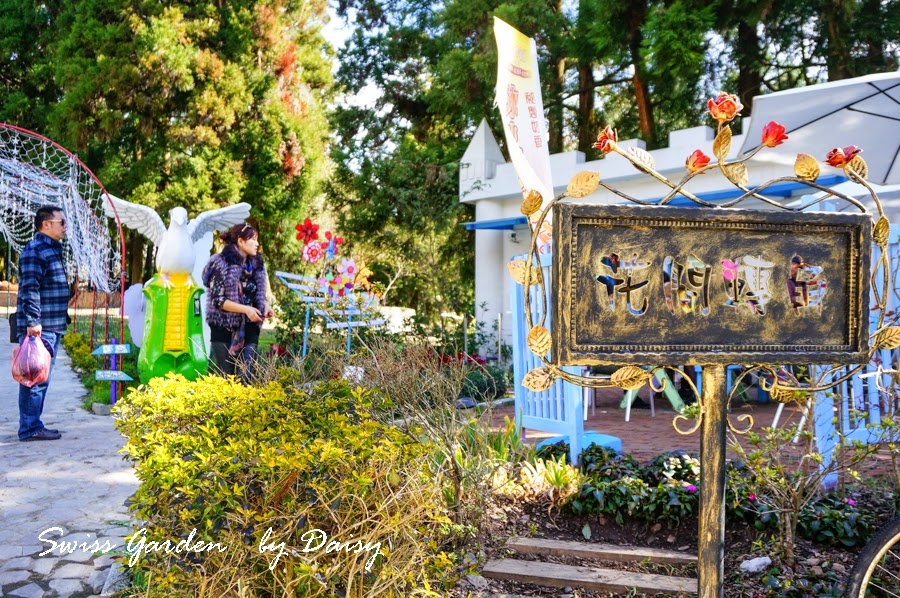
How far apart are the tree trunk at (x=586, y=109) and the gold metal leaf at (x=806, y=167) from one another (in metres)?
10.9

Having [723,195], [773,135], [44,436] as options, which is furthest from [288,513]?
[723,195]

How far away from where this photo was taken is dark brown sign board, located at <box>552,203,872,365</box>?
2.04 meters

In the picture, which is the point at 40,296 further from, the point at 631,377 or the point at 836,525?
the point at 836,525

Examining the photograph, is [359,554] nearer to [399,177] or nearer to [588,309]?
[588,309]

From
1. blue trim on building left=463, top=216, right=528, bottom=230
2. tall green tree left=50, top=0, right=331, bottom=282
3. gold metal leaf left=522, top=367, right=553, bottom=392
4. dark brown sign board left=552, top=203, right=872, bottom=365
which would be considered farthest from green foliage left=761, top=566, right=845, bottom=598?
tall green tree left=50, top=0, right=331, bottom=282

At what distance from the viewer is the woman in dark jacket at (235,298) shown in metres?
5.98

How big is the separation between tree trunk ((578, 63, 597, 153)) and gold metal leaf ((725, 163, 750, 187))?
10934 mm

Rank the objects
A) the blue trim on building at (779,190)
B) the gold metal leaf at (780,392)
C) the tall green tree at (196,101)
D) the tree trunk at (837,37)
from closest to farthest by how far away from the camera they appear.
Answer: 1. the gold metal leaf at (780,392)
2. the blue trim on building at (779,190)
3. the tree trunk at (837,37)
4. the tall green tree at (196,101)

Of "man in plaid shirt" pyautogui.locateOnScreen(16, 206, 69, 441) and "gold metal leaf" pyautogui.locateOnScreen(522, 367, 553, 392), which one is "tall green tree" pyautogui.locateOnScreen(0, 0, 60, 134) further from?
"gold metal leaf" pyautogui.locateOnScreen(522, 367, 553, 392)

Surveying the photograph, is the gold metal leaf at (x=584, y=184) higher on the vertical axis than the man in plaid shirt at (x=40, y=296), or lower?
higher

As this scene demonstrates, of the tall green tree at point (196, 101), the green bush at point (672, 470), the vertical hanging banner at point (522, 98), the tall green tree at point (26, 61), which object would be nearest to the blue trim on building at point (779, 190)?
the vertical hanging banner at point (522, 98)

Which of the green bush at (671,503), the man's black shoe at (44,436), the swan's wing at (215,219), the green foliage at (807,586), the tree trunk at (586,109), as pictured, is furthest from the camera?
the tree trunk at (586,109)

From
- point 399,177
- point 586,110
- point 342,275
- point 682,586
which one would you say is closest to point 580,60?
point 586,110

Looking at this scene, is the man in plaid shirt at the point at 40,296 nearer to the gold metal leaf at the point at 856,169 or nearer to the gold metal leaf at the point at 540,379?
the gold metal leaf at the point at 540,379
